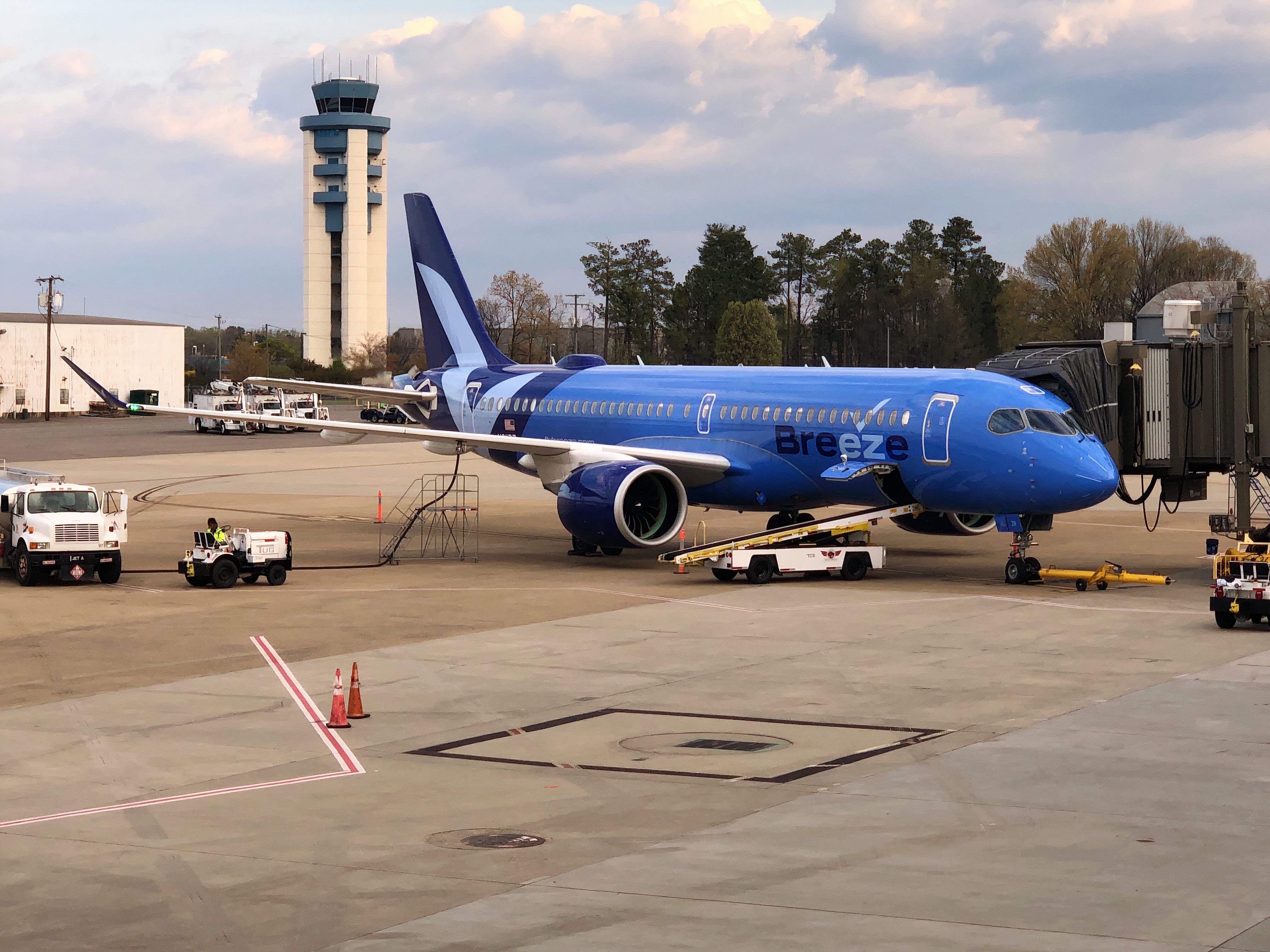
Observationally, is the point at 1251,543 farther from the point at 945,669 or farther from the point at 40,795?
the point at 40,795

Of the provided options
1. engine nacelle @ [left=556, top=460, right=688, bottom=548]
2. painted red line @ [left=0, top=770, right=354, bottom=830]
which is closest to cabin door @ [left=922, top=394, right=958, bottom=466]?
engine nacelle @ [left=556, top=460, right=688, bottom=548]

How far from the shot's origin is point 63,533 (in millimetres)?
31266

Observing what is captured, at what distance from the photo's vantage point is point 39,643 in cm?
2461

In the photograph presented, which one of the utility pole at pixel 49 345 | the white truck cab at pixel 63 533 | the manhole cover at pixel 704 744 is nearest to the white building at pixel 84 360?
the utility pole at pixel 49 345

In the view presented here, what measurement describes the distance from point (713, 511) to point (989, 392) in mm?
18187

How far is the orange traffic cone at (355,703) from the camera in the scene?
62.3 feet

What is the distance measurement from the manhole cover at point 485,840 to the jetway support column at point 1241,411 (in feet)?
74.6

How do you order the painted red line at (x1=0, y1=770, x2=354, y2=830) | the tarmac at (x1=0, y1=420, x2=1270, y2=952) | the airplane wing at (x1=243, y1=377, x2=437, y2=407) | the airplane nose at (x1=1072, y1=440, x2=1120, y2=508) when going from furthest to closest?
the airplane wing at (x1=243, y1=377, x2=437, y2=407)
the airplane nose at (x1=1072, y1=440, x2=1120, y2=508)
the painted red line at (x1=0, y1=770, x2=354, y2=830)
the tarmac at (x1=0, y1=420, x2=1270, y2=952)

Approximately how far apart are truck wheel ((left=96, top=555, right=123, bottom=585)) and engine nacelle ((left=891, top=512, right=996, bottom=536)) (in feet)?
55.8

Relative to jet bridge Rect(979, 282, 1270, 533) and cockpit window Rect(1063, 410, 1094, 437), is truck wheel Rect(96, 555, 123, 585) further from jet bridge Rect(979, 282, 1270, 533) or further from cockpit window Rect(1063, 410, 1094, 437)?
cockpit window Rect(1063, 410, 1094, 437)

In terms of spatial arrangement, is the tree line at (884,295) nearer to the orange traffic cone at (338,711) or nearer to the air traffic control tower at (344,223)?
the air traffic control tower at (344,223)

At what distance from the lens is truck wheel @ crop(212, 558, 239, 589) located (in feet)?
102

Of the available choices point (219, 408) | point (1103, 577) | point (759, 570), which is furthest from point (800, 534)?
point (219, 408)

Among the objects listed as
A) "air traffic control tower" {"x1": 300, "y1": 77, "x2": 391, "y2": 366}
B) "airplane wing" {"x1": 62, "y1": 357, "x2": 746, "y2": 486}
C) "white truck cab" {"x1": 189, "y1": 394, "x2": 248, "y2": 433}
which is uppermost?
"air traffic control tower" {"x1": 300, "y1": 77, "x2": 391, "y2": 366}
